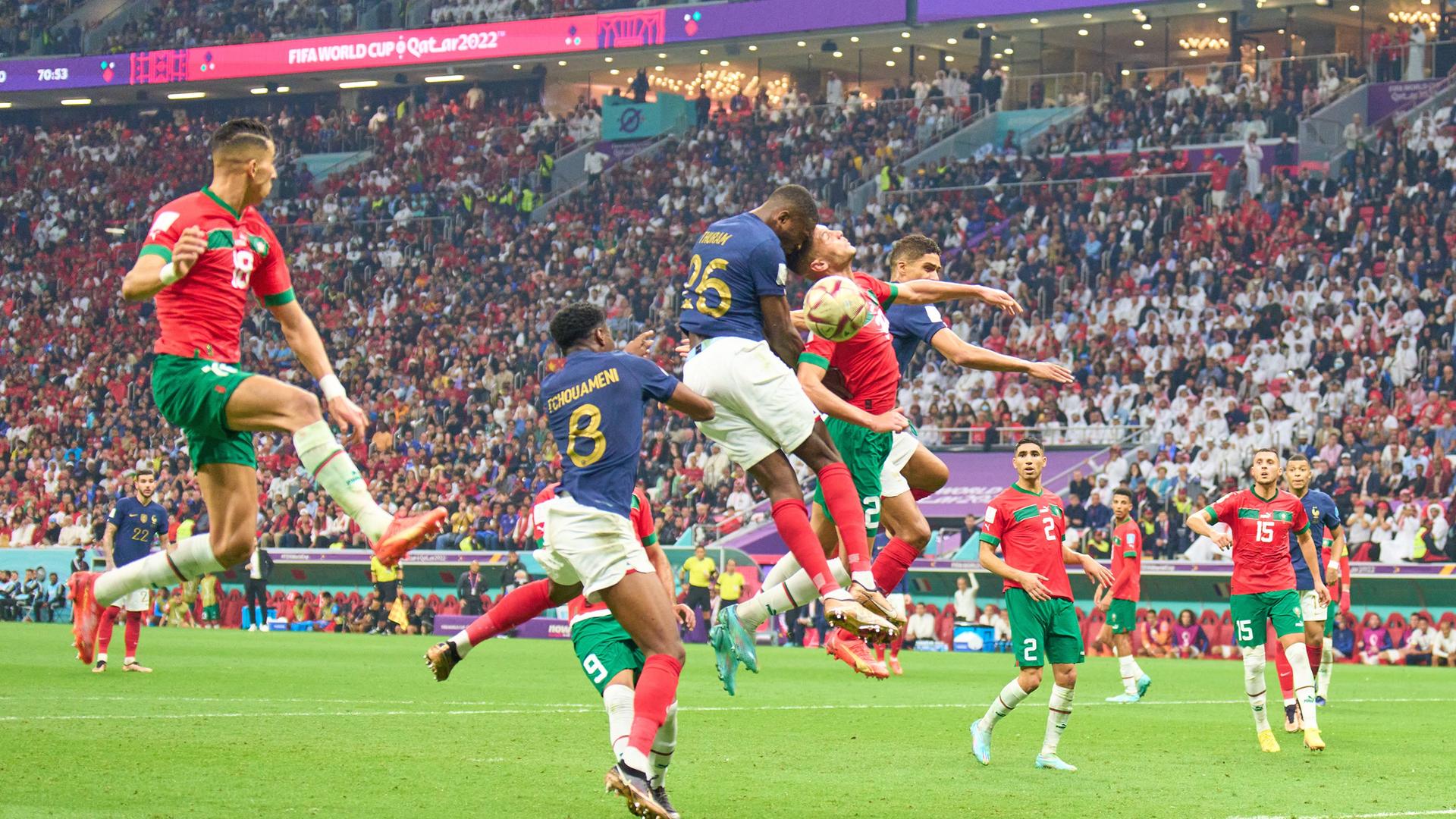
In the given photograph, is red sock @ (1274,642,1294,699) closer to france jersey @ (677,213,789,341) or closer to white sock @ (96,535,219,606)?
france jersey @ (677,213,789,341)

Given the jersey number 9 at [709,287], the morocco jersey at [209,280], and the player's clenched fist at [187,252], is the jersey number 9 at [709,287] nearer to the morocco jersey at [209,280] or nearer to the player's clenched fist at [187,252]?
the morocco jersey at [209,280]

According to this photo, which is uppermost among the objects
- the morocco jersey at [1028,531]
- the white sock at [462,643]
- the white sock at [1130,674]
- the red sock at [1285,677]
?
the white sock at [462,643]

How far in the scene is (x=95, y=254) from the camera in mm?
49875

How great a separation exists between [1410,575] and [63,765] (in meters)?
20.0

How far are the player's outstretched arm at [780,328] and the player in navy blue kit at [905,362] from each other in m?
1.19

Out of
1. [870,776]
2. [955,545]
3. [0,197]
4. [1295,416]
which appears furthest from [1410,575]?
[0,197]

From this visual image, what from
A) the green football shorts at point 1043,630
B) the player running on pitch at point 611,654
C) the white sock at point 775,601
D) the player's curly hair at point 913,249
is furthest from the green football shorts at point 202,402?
the green football shorts at point 1043,630

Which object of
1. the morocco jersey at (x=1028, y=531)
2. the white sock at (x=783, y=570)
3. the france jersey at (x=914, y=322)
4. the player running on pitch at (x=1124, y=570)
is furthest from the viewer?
the player running on pitch at (x=1124, y=570)

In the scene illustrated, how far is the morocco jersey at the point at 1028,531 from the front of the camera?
43.7 feet

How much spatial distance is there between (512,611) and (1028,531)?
4.89 metres

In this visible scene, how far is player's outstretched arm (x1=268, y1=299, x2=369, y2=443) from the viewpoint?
8.48m

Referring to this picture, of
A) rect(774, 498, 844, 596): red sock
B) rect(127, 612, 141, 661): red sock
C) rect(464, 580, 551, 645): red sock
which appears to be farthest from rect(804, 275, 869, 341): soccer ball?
rect(127, 612, 141, 661): red sock

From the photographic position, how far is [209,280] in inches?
354

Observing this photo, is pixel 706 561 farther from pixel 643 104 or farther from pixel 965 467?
pixel 643 104
